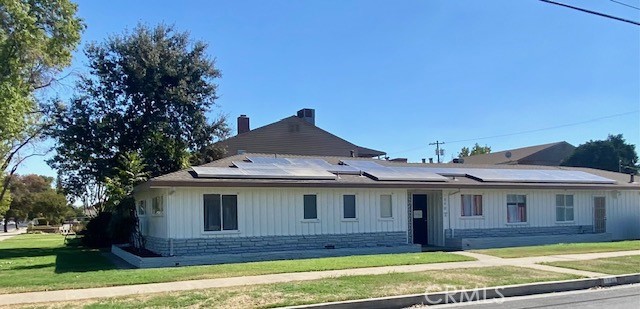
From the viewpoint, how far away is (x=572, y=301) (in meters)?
9.86

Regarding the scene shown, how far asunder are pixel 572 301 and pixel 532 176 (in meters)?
14.7

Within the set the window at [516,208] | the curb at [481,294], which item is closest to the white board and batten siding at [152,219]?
the curb at [481,294]

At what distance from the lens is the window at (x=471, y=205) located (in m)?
21.8

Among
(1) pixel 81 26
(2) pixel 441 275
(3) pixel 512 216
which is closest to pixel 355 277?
(2) pixel 441 275

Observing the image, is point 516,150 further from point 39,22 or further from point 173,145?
point 39,22

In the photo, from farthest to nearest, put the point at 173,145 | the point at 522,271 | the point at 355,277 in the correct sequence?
the point at 173,145, the point at 522,271, the point at 355,277

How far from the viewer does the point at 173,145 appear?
89.6ft

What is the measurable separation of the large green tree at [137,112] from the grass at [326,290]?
16772mm

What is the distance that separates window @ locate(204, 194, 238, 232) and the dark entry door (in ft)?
25.2

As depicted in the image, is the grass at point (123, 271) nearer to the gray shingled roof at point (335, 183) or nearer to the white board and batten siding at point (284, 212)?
the white board and batten siding at point (284, 212)

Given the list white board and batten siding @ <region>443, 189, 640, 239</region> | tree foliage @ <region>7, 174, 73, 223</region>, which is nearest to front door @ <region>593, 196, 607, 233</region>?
white board and batten siding @ <region>443, 189, 640, 239</region>

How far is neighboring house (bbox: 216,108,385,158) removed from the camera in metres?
41.3

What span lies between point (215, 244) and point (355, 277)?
661 centimetres

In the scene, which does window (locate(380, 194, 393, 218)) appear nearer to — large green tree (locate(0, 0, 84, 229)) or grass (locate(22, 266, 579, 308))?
grass (locate(22, 266, 579, 308))
